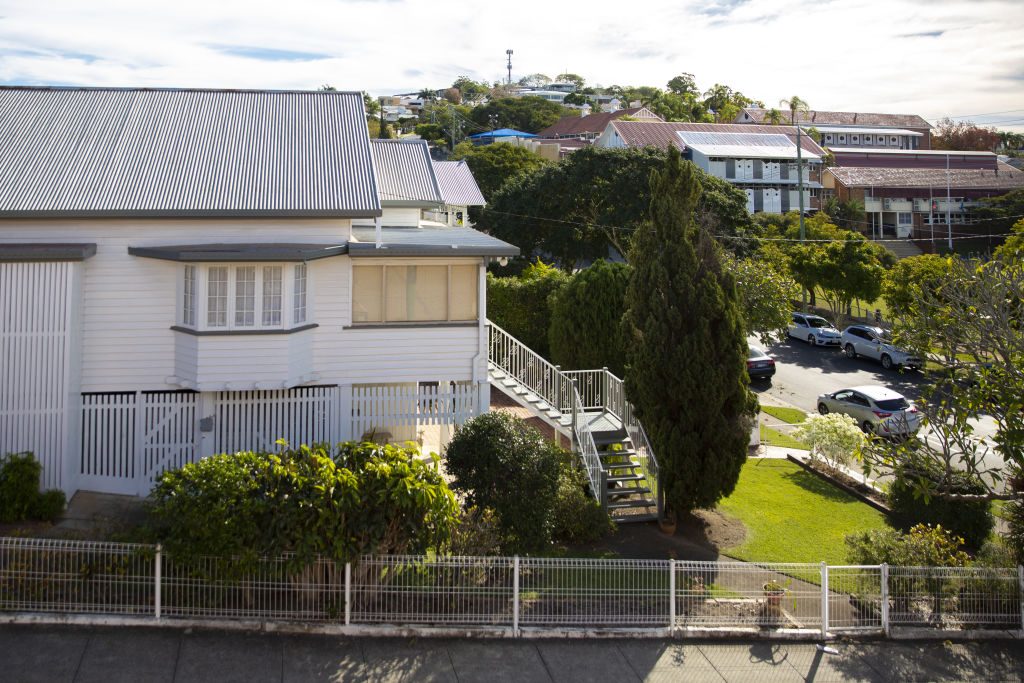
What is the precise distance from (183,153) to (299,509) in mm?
9022

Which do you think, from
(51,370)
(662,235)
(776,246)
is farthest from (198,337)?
(776,246)

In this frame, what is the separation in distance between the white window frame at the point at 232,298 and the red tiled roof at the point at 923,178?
6119cm

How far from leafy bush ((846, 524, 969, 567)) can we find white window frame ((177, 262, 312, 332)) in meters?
10.00

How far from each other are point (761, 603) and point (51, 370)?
11.7 meters

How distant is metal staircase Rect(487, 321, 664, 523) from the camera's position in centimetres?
1568

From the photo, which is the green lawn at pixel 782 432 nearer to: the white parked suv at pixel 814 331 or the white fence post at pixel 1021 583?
the white fence post at pixel 1021 583

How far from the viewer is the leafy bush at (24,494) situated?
42.9 ft

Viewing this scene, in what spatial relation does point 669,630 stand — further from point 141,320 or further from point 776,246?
point 776,246

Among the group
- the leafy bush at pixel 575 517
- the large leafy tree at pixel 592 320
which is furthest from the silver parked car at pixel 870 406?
the leafy bush at pixel 575 517

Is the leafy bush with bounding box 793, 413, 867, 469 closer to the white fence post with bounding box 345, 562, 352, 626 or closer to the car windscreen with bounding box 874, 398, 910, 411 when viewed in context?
the car windscreen with bounding box 874, 398, 910, 411

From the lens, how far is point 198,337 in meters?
14.4

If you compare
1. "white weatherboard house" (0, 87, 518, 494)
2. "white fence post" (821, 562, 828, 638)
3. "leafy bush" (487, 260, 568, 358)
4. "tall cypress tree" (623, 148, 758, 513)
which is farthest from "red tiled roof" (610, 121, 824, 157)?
"white fence post" (821, 562, 828, 638)

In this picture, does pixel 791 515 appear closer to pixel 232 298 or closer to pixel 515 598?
pixel 515 598

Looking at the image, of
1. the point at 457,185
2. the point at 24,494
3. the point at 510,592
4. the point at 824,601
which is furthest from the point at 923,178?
the point at 24,494
